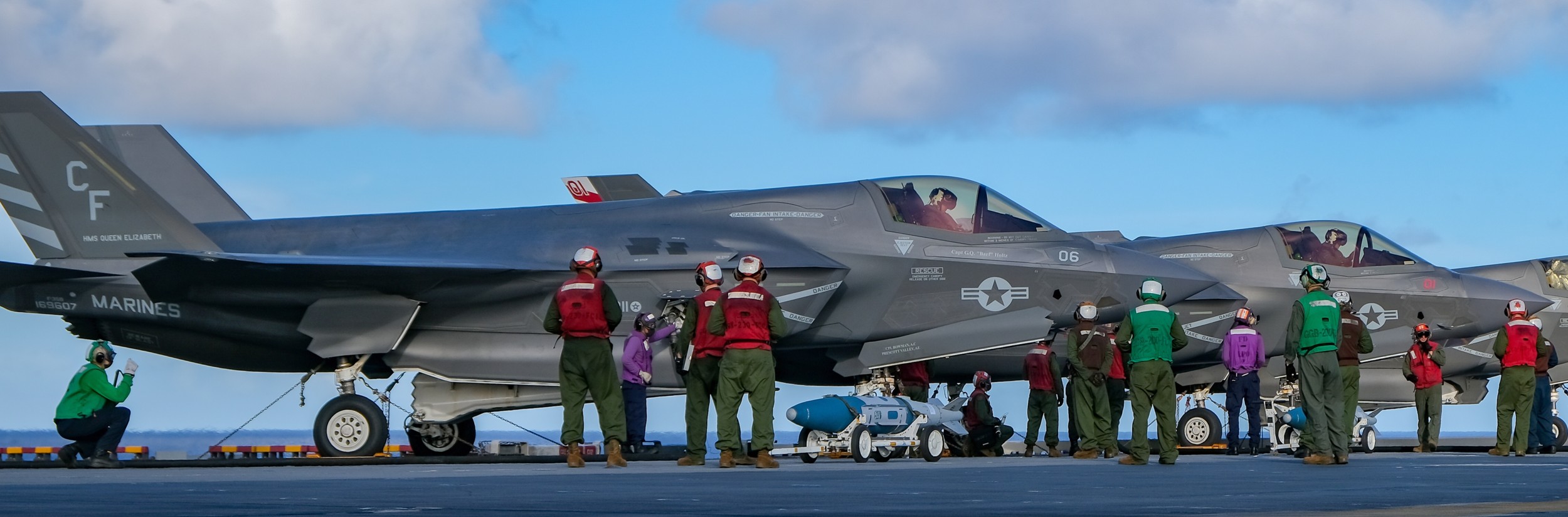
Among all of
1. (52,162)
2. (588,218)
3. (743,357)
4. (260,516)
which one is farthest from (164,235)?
(260,516)

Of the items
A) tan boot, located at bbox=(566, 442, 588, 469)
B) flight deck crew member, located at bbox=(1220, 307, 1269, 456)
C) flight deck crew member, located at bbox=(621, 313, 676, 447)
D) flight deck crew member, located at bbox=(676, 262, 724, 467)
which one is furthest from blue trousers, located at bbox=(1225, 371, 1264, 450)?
tan boot, located at bbox=(566, 442, 588, 469)

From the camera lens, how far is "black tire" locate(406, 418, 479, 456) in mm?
17016

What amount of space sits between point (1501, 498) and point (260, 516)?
17.5 feet

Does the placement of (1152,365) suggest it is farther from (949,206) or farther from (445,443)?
(445,443)

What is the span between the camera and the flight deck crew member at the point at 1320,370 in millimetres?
12633

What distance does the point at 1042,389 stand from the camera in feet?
55.9

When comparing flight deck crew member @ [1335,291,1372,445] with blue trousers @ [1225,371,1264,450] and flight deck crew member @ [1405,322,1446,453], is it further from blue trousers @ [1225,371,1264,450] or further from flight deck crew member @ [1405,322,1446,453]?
flight deck crew member @ [1405,322,1446,453]

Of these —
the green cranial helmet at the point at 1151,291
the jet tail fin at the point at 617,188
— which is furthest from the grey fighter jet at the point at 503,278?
the jet tail fin at the point at 617,188

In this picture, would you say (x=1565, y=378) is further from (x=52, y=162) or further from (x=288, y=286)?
(x=52, y=162)

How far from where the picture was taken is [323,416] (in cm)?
1533

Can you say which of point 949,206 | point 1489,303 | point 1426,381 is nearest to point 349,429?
point 949,206

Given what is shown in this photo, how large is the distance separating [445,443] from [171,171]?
18.2 feet

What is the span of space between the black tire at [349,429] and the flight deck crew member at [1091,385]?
6.68m

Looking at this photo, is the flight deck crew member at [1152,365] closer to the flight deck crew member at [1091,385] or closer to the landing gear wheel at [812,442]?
the flight deck crew member at [1091,385]
